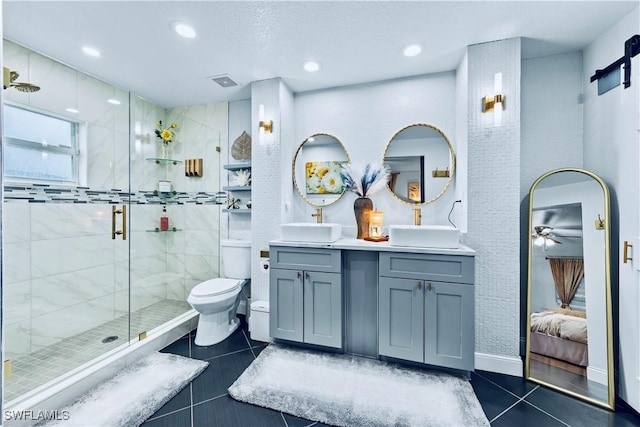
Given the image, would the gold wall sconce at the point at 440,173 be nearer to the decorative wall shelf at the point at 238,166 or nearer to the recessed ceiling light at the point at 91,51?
the decorative wall shelf at the point at 238,166

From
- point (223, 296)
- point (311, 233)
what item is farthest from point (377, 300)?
point (223, 296)

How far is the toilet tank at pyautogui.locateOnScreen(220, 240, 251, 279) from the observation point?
2.83 metres

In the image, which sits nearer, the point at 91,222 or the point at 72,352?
the point at 72,352

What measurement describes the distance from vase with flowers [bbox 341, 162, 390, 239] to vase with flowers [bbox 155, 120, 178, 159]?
2.13 metres

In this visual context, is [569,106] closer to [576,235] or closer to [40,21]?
[576,235]

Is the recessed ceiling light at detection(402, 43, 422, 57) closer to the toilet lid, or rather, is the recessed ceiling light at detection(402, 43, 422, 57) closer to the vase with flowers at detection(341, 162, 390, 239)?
the vase with flowers at detection(341, 162, 390, 239)

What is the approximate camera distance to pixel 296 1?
5.39 ft

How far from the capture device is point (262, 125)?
2.63m

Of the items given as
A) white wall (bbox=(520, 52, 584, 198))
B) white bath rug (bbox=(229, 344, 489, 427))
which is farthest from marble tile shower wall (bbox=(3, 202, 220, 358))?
white wall (bbox=(520, 52, 584, 198))

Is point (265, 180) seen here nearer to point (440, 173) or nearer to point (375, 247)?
point (375, 247)

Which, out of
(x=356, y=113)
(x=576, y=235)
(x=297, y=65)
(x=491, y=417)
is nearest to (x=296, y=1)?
(x=297, y=65)

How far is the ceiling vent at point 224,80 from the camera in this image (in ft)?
8.33

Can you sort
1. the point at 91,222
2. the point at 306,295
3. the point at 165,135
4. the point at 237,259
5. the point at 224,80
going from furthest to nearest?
1. the point at 165,135
2. the point at 237,259
3. the point at 224,80
4. the point at 91,222
5. the point at 306,295

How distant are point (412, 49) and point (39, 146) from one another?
3035 millimetres
